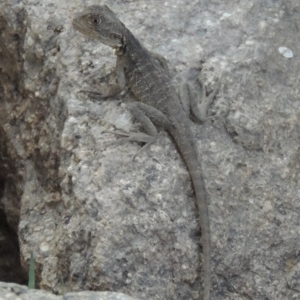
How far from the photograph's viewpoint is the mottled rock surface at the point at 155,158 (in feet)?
12.3

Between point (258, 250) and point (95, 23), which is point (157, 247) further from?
point (95, 23)

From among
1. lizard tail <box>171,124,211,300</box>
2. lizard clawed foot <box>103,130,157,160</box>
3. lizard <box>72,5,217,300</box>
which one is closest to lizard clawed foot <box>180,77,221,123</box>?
lizard <box>72,5,217,300</box>

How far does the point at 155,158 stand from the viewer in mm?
4039

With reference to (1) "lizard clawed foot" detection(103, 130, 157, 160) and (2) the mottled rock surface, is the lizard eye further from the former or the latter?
(1) "lizard clawed foot" detection(103, 130, 157, 160)

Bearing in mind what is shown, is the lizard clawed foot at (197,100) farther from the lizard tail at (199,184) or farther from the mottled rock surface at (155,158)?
the lizard tail at (199,184)

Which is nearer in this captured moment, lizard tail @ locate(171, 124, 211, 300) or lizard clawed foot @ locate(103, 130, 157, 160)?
lizard tail @ locate(171, 124, 211, 300)

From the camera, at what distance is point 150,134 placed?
4176mm

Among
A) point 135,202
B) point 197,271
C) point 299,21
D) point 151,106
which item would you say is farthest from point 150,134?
point 299,21

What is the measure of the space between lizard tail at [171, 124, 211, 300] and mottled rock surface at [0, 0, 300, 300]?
72mm

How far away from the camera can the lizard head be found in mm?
4520

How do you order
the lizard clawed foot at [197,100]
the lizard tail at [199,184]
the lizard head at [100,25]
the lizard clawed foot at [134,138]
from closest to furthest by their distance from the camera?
the lizard tail at [199,184] → the lizard clawed foot at [134,138] → the lizard clawed foot at [197,100] → the lizard head at [100,25]

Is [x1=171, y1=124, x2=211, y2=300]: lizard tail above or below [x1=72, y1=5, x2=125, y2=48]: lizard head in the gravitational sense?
below

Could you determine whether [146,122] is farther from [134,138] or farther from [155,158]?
[155,158]

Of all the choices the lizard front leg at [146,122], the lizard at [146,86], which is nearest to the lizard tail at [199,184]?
the lizard at [146,86]
